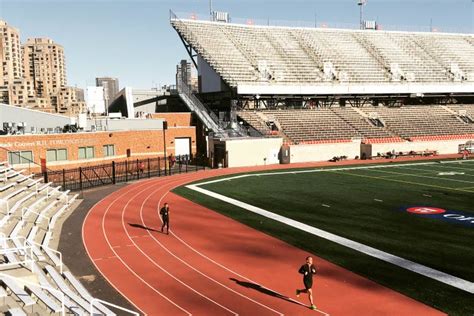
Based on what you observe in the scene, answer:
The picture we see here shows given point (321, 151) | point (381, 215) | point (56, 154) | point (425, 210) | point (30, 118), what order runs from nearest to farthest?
point (381, 215) → point (425, 210) → point (56, 154) → point (30, 118) → point (321, 151)

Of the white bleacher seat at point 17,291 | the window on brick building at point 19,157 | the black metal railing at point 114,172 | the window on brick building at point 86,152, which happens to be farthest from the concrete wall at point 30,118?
the white bleacher seat at point 17,291

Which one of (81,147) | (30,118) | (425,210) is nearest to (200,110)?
(81,147)

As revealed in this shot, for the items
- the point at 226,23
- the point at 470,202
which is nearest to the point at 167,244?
the point at 470,202

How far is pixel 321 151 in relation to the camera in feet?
156

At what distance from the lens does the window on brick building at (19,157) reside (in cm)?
3253

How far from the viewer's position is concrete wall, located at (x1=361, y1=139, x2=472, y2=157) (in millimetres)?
48600

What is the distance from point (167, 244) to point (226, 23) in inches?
2103

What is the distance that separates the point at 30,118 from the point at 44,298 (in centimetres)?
3278

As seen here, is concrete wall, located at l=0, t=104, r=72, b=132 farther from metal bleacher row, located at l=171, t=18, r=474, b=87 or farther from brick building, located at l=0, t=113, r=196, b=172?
metal bleacher row, located at l=171, t=18, r=474, b=87

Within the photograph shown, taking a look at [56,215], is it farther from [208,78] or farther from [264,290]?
[208,78]

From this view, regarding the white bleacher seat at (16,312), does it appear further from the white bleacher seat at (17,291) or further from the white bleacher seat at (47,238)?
the white bleacher seat at (47,238)

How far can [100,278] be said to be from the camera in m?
14.4

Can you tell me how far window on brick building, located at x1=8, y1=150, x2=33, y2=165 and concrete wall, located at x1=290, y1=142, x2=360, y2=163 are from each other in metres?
24.6

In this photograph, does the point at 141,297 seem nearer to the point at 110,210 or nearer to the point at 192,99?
the point at 110,210
